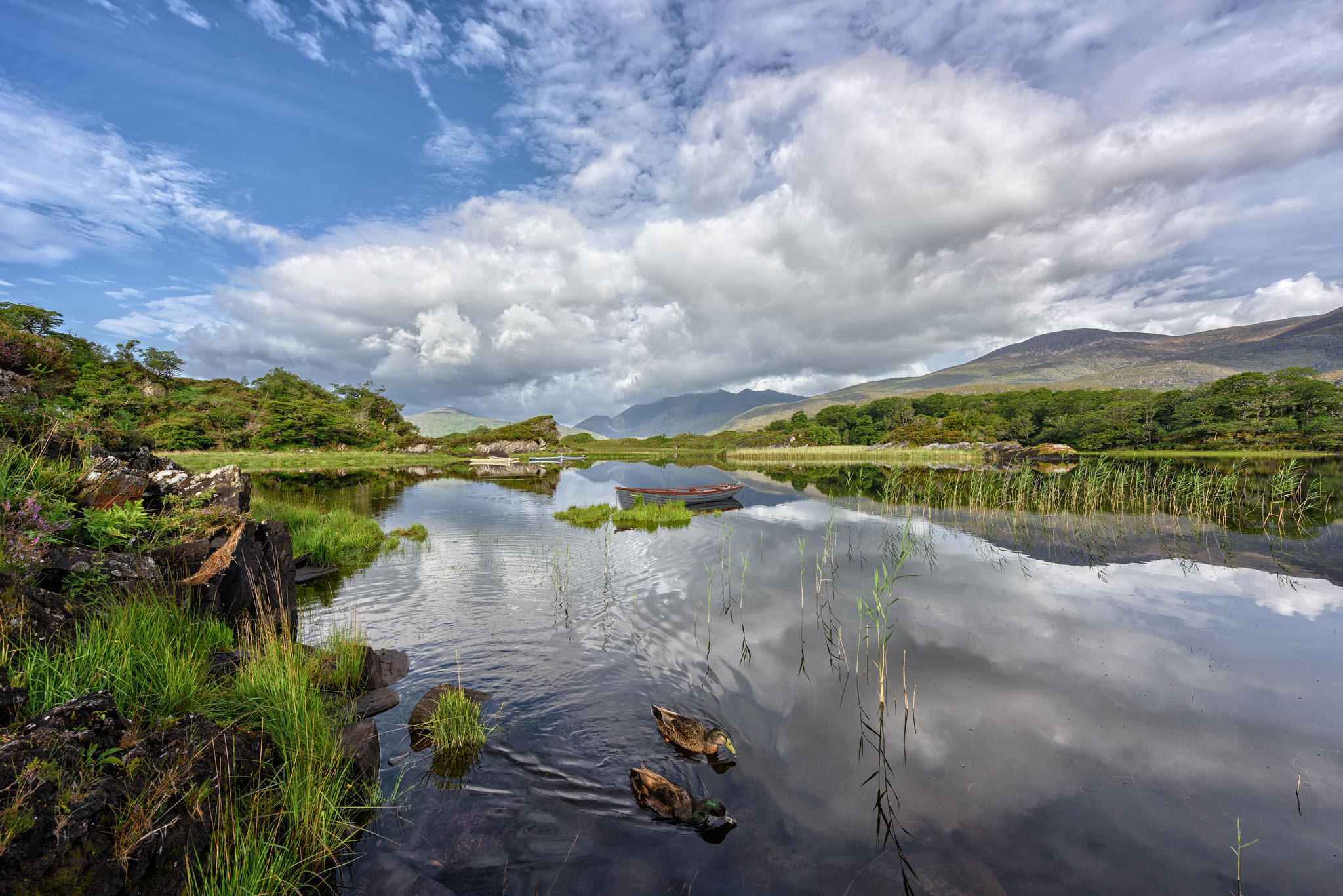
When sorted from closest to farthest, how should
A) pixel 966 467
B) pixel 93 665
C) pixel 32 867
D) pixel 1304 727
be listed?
pixel 32 867 < pixel 93 665 < pixel 1304 727 < pixel 966 467

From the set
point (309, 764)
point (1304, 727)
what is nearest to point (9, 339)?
point (309, 764)

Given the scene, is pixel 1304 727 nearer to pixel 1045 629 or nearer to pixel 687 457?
pixel 1045 629

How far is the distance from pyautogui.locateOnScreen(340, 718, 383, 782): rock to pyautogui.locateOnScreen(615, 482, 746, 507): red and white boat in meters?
24.4

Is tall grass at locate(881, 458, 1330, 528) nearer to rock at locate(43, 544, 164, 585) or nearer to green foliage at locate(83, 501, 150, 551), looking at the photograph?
rock at locate(43, 544, 164, 585)

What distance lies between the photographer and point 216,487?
1035 cm

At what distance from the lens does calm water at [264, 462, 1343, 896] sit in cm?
534

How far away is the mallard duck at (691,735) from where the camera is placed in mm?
7133

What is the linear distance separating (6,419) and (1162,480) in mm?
52802

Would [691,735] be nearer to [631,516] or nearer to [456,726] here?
[456,726]

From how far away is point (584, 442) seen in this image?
15600 cm

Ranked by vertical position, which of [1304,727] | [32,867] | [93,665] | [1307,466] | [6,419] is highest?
[6,419]

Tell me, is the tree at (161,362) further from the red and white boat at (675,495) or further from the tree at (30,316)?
the red and white boat at (675,495)

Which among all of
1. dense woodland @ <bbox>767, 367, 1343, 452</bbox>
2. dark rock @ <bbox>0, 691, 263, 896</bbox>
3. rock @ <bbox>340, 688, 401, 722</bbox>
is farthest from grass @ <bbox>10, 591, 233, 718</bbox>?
dense woodland @ <bbox>767, 367, 1343, 452</bbox>

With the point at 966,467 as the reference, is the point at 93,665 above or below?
above
